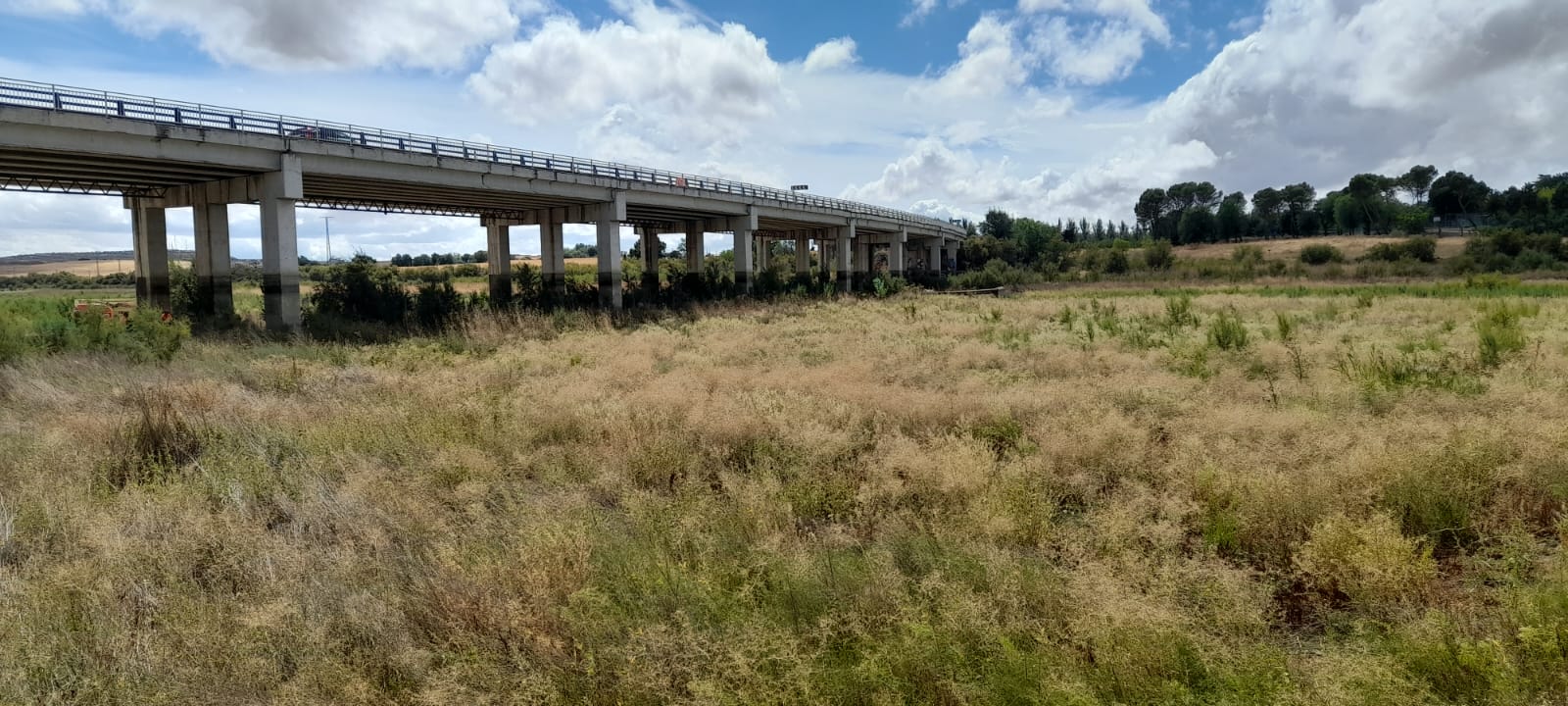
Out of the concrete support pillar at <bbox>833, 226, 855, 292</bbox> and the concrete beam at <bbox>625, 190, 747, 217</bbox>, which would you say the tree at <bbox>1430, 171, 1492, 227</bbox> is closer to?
the concrete support pillar at <bbox>833, 226, 855, 292</bbox>

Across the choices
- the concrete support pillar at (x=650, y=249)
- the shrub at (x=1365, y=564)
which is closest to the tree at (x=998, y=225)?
the concrete support pillar at (x=650, y=249)

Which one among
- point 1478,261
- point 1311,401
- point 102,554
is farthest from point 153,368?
point 1478,261

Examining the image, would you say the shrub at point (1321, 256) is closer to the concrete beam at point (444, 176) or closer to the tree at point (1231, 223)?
the tree at point (1231, 223)

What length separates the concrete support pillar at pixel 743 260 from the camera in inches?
2087

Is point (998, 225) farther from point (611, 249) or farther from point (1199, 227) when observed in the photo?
point (611, 249)

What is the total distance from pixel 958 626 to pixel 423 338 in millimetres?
23088

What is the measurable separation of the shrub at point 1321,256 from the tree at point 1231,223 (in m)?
44.0

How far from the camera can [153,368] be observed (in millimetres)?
15133

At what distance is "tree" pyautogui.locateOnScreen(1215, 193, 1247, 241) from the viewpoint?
129 meters

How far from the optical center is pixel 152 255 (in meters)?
34.3

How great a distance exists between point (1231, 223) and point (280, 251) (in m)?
139

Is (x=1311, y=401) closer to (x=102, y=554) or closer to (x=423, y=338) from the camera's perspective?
(x=102, y=554)

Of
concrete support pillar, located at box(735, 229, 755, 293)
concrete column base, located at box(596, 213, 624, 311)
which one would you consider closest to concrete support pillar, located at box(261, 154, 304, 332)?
concrete column base, located at box(596, 213, 624, 311)

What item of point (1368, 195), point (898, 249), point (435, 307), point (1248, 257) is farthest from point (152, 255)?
point (1368, 195)
